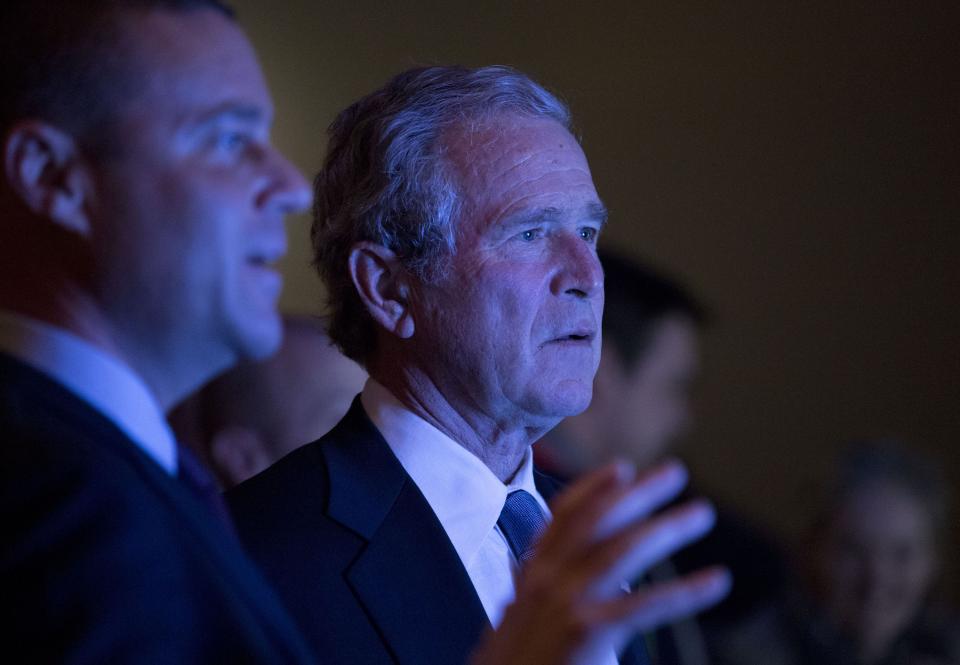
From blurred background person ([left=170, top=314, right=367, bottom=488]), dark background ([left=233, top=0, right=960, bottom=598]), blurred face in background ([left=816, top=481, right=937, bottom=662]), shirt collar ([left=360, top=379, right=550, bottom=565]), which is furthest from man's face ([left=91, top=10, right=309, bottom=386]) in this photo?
dark background ([left=233, top=0, right=960, bottom=598])

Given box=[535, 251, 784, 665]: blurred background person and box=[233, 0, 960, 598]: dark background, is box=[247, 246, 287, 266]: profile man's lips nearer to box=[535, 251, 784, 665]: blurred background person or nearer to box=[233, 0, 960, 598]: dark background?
box=[535, 251, 784, 665]: blurred background person

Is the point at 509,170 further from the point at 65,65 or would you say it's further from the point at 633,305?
the point at 633,305

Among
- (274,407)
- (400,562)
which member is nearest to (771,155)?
(274,407)

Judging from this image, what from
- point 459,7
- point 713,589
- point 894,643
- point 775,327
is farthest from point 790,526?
point 713,589

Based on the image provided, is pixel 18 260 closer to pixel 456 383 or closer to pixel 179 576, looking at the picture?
pixel 179 576

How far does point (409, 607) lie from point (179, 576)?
0.67m

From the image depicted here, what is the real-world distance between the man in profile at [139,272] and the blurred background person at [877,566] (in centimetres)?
240

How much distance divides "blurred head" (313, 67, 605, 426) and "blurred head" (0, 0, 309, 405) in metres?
0.67

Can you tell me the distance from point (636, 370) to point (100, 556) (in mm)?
2402

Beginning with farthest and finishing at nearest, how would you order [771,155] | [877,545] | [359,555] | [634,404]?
[771,155] → [877,545] → [634,404] → [359,555]

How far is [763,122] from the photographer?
4707mm

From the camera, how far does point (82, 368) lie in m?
0.94

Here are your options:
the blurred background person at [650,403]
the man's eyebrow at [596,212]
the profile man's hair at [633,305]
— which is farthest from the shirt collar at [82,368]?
the profile man's hair at [633,305]

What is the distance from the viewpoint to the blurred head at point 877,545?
3223 millimetres
